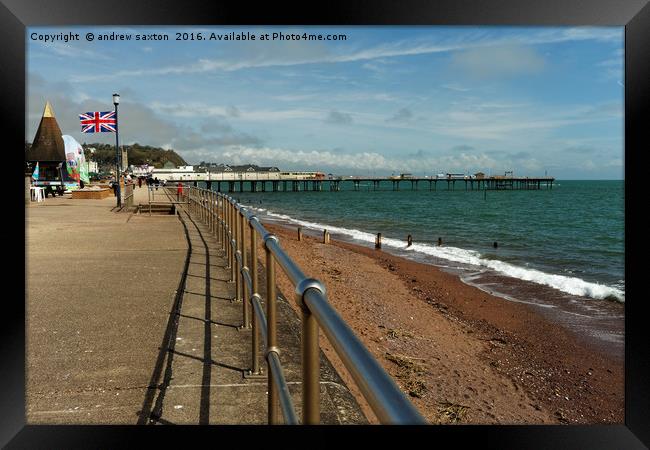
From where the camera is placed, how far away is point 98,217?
15.0m

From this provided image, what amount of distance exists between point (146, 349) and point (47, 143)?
3043 cm

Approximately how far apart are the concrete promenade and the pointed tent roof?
25.2m

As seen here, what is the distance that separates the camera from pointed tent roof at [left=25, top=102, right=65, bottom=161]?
2952 centimetres

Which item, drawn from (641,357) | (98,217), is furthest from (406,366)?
(98,217)

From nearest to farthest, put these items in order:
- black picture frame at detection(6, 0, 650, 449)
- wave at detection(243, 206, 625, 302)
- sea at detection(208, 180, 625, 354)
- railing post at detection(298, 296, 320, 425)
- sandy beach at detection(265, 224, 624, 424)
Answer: railing post at detection(298, 296, 320, 425) → black picture frame at detection(6, 0, 650, 449) → sandy beach at detection(265, 224, 624, 424) → sea at detection(208, 180, 625, 354) → wave at detection(243, 206, 625, 302)

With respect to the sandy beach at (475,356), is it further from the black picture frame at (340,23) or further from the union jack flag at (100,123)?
the union jack flag at (100,123)

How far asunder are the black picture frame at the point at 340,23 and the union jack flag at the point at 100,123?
20272 millimetres

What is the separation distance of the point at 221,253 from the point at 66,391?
502cm

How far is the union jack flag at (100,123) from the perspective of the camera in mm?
21438

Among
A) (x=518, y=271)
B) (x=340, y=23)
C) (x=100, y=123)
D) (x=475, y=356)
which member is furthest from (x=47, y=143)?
(x=340, y=23)

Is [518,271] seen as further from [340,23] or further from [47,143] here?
[47,143]

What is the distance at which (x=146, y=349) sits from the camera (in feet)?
12.0

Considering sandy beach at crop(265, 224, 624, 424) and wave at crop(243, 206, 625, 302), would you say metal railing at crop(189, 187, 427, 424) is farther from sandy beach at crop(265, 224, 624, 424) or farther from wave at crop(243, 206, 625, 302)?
wave at crop(243, 206, 625, 302)

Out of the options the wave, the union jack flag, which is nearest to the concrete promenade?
the wave
